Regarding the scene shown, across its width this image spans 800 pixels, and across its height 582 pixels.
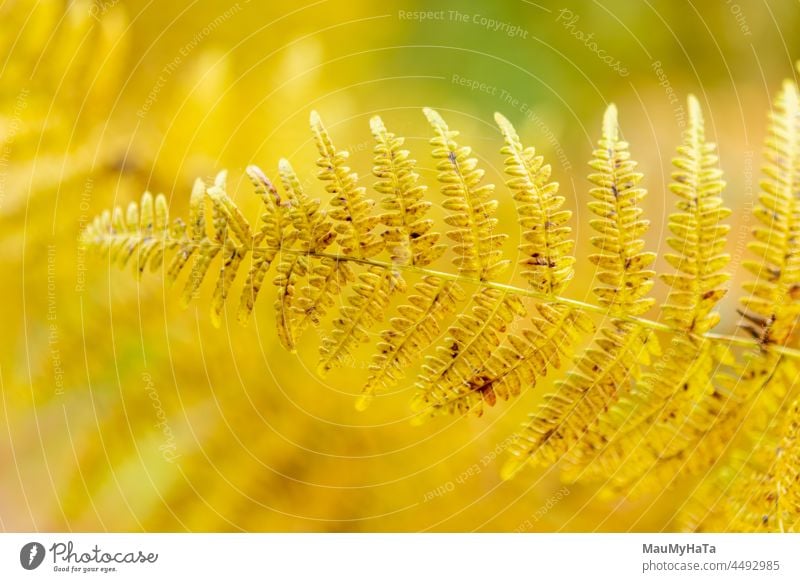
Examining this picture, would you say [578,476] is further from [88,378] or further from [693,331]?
[88,378]

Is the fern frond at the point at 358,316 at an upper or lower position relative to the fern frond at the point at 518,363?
upper
